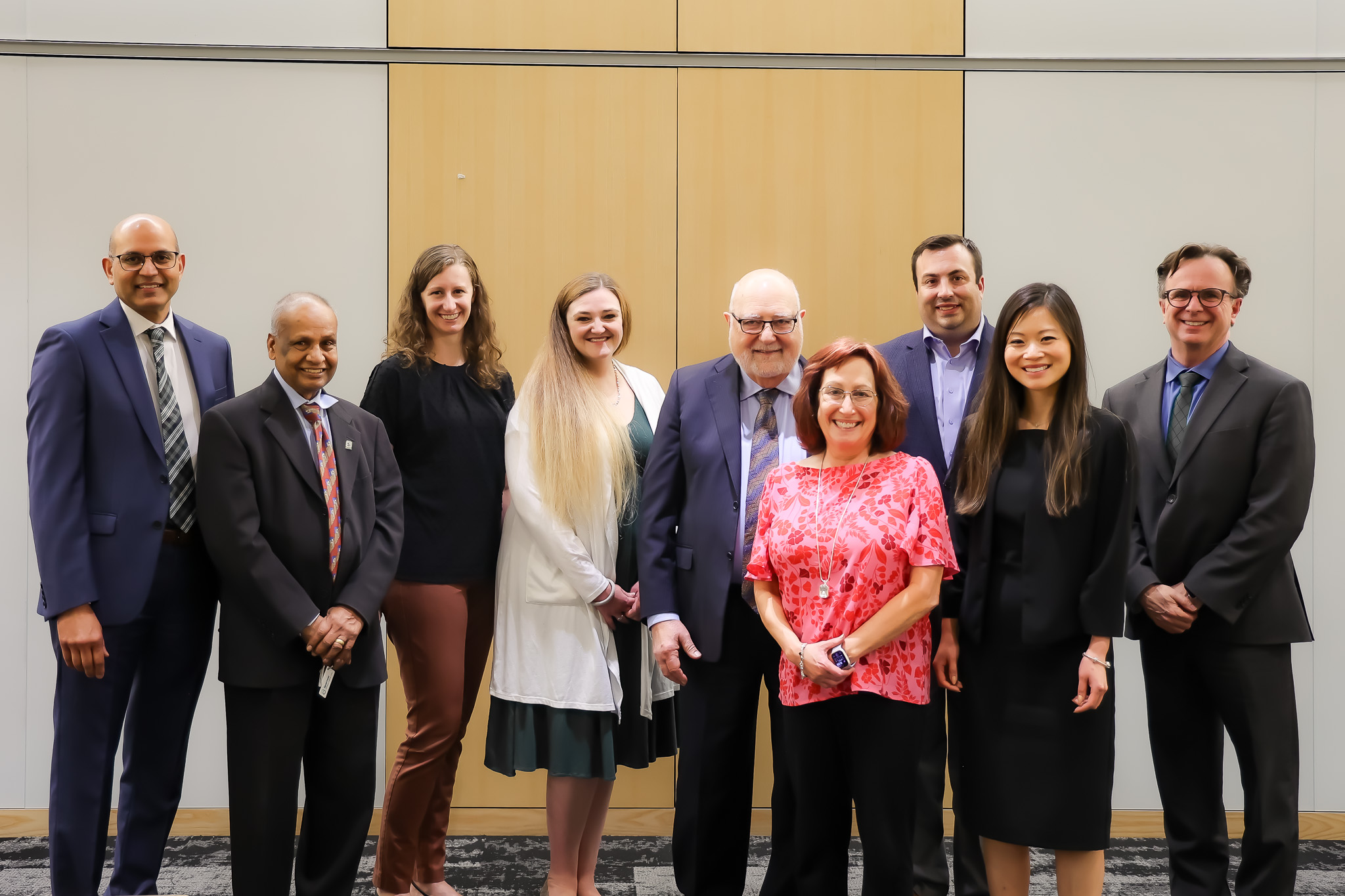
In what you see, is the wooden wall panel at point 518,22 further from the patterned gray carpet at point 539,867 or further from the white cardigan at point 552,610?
the patterned gray carpet at point 539,867

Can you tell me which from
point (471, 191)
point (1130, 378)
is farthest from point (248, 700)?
point (1130, 378)

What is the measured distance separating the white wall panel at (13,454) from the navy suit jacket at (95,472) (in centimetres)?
141

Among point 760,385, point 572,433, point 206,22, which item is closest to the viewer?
point 760,385

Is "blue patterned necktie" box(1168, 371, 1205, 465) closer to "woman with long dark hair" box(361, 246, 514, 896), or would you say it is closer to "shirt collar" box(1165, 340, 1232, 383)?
"shirt collar" box(1165, 340, 1232, 383)

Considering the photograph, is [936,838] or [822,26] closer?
[936,838]

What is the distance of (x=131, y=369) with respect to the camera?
7.79 feet

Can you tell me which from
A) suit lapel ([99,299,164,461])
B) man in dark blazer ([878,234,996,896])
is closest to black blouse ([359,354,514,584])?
suit lapel ([99,299,164,461])

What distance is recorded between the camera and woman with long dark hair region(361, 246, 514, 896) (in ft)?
8.66

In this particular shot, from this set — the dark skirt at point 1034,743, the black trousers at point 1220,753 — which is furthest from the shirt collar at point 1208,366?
the dark skirt at point 1034,743

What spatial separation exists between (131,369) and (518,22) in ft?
6.46

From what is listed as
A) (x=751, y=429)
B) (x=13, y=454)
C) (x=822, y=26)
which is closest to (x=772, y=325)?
(x=751, y=429)

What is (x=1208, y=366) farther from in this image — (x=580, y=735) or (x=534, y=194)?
(x=534, y=194)

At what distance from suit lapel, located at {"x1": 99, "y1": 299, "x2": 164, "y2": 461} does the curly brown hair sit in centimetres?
66

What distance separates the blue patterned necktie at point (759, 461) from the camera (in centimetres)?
233
